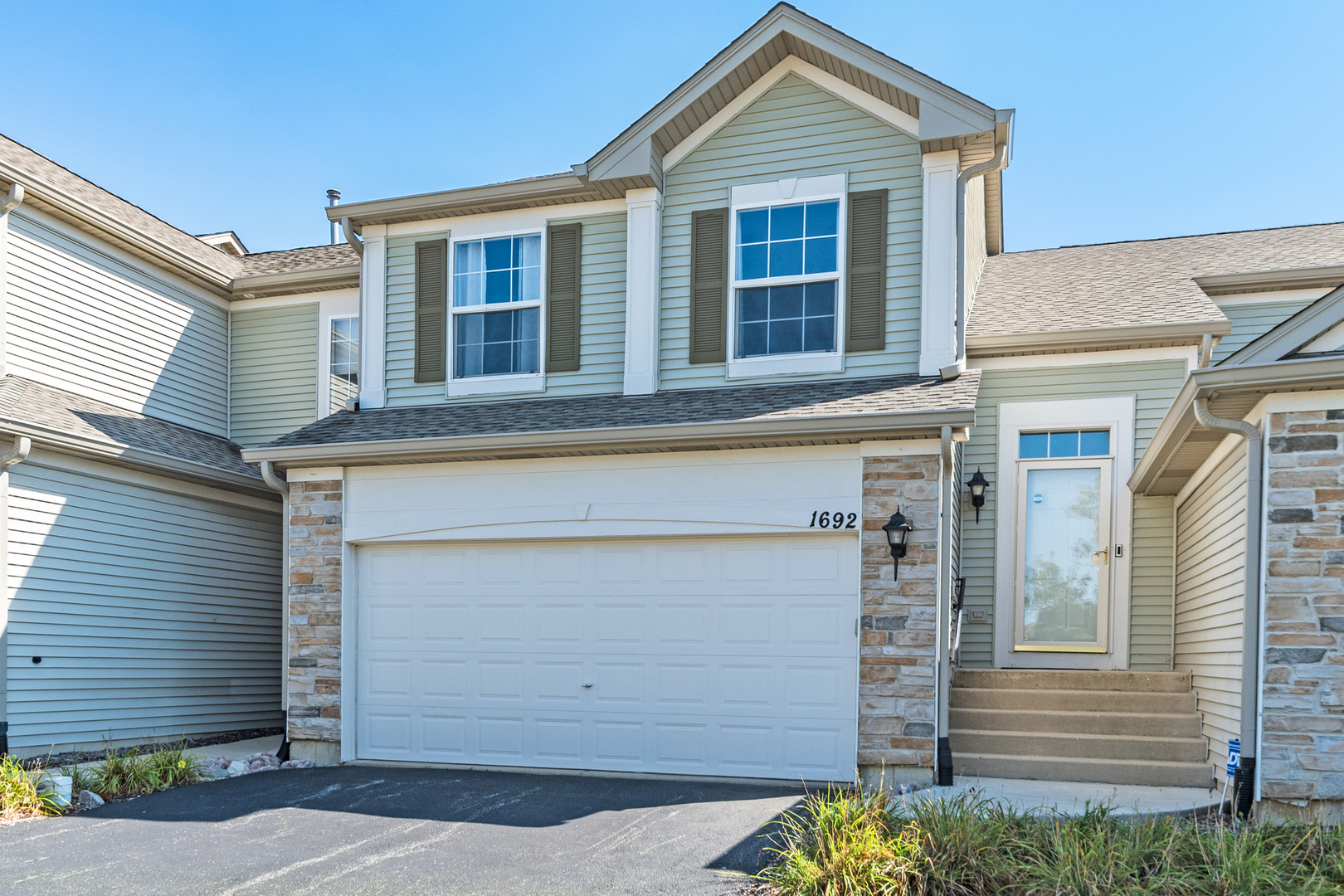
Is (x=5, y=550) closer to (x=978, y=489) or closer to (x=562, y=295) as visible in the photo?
(x=562, y=295)

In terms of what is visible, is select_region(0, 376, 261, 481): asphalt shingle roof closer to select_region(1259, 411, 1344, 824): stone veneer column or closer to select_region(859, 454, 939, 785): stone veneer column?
select_region(859, 454, 939, 785): stone veneer column

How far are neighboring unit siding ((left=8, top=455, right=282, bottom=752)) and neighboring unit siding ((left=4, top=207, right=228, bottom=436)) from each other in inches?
51.4

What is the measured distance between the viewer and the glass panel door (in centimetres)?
962

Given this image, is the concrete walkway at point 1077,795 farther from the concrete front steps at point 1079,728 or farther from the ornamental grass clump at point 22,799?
the ornamental grass clump at point 22,799

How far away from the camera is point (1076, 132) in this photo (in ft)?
45.2

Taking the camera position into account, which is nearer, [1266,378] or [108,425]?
[1266,378]

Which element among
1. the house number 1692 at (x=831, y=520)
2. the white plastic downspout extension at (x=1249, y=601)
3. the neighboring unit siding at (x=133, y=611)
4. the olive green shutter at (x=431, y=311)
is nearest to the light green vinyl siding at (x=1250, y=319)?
the white plastic downspout extension at (x=1249, y=601)

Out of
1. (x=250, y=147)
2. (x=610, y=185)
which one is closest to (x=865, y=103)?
(x=610, y=185)

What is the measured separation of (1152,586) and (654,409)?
15.8 feet

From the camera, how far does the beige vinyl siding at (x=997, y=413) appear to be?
970cm

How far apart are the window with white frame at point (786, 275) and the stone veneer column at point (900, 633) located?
153 centimetres

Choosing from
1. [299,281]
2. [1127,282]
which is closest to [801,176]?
[1127,282]

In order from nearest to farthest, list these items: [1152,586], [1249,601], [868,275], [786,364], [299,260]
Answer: [1249,601] → [868,275] → [786,364] → [1152,586] → [299,260]

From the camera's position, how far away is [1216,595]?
7430mm
